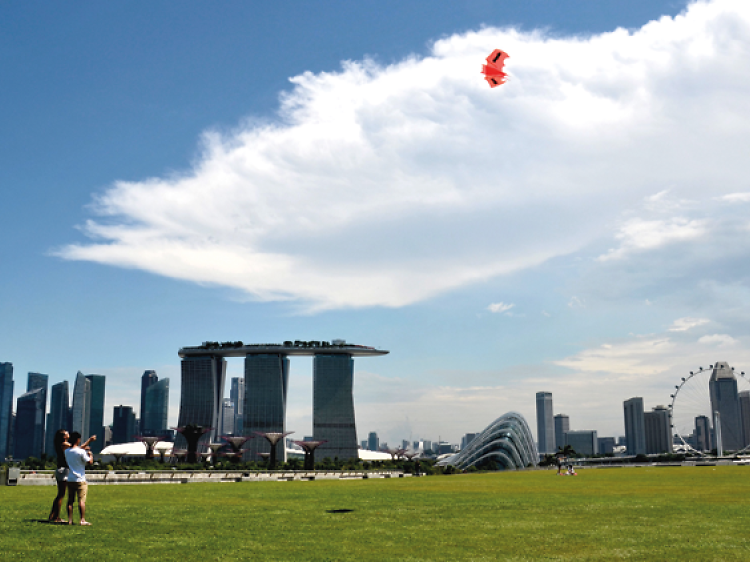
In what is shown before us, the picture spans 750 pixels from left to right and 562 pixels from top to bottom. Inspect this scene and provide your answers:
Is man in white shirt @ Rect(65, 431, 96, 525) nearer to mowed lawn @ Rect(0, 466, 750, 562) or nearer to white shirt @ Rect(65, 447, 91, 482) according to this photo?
white shirt @ Rect(65, 447, 91, 482)

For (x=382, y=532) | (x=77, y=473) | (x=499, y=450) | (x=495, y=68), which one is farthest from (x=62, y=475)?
(x=499, y=450)

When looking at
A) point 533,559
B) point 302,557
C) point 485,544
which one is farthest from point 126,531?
point 533,559

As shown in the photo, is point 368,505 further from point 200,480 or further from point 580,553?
point 200,480

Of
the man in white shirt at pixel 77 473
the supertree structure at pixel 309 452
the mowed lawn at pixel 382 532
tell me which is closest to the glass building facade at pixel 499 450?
the supertree structure at pixel 309 452

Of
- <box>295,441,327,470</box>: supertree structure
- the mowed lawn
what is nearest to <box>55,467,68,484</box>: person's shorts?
the mowed lawn

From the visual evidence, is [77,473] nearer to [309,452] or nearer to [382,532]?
[382,532]

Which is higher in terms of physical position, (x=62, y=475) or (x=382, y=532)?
(x=62, y=475)
